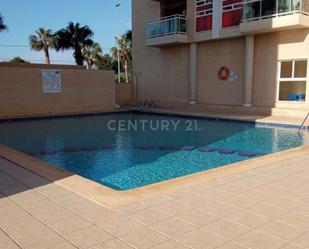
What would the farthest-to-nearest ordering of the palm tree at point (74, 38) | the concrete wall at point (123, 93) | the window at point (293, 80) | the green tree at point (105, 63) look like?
1. the green tree at point (105, 63)
2. the palm tree at point (74, 38)
3. the concrete wall at point (123, 93)
4. the window at point (293, 80)

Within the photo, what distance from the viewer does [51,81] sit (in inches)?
680

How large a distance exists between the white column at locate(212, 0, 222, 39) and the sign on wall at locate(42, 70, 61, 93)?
27.5 ft

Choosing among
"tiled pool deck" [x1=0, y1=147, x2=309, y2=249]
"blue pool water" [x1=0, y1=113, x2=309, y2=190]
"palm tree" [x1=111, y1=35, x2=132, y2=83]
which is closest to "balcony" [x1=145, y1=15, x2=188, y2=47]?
"blue pool water" [x1=0, y1=113, x2=309, y2=190]

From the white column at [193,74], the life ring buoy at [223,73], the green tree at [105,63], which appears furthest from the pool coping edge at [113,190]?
the green tree at [105,63]

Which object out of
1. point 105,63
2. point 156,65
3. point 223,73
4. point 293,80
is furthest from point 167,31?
point 105,63

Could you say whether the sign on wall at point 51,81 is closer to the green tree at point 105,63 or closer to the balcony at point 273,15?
the balcony at point 273,15

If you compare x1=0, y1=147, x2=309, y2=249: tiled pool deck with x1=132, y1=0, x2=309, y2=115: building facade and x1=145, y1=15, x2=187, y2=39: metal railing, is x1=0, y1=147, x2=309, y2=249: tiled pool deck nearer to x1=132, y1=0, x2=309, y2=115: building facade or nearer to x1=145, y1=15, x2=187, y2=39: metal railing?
x1=132, y1=0, x2=309, y2=115: building facade

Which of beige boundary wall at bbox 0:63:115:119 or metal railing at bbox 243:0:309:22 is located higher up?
metal railing at bbox 243:0:309:22

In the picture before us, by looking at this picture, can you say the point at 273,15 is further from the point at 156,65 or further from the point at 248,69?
the point at 156,65

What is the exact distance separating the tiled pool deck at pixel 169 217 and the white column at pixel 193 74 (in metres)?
13.9

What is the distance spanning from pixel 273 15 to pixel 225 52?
344 cm

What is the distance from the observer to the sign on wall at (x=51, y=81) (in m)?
17.0

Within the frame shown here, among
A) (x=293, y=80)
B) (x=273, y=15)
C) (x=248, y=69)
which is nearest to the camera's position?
(x=273, y=15)

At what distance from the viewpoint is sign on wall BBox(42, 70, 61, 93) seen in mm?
17047
